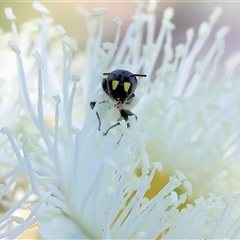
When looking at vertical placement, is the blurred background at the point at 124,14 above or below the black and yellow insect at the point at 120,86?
above

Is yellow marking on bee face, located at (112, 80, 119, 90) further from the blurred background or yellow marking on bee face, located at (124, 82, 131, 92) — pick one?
the blurred background

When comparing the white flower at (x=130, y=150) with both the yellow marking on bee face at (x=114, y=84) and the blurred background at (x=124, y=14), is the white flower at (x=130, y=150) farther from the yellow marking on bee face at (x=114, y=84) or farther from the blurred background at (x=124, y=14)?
the blurred background at (x=124, y=14)

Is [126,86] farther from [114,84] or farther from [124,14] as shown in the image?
[124,14]

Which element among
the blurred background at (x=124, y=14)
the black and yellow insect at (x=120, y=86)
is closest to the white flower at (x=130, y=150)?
the black and yellow insect at (x=120, y=86)

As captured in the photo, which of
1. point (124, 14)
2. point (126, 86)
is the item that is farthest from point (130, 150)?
point (124, 14)

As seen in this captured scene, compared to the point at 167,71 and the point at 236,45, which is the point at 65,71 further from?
the point at 236,45

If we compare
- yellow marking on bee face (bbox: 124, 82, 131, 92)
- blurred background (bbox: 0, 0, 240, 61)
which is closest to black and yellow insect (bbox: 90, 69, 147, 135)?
yellow marking on bee face (bbox: 124, 82, 131, 92)

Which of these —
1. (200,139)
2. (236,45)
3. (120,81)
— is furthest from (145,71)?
Result: (236,45)
